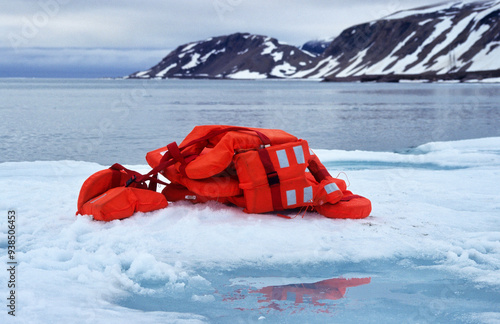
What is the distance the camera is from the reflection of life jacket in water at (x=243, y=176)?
4465mm

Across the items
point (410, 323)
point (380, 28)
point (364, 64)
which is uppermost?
point (380, 28)

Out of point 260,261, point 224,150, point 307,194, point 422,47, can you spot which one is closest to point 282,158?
point 307,194

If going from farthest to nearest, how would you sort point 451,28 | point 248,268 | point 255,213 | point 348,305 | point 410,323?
1. point 451,28
2. point 255,213
3. point 248,268
4. point 348,305
5. point 410,323

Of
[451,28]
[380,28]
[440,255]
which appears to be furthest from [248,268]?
[380,28]

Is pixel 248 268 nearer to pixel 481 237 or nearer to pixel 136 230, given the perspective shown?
pixel 136 230

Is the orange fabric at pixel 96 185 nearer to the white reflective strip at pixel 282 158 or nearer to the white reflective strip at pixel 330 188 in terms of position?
the white reflective strip at pixel 282 158

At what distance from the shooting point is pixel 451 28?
124438 millimetres

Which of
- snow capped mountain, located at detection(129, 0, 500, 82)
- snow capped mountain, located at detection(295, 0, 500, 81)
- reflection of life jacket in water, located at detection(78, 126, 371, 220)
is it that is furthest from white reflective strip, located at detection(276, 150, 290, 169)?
snow capped mountain, located at detection(295, 0, 500, 81)

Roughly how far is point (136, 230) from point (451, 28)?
13519cm

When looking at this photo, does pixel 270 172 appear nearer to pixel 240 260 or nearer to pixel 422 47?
pixel 240 260

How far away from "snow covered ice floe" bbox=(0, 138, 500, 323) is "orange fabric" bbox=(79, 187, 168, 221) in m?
0.09

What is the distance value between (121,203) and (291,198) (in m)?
1.57


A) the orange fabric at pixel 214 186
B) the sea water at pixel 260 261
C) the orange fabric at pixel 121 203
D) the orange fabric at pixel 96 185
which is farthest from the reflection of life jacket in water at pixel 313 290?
the orange fabric at pixel 96 185

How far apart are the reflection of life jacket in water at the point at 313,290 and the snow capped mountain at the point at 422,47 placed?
96417mm
